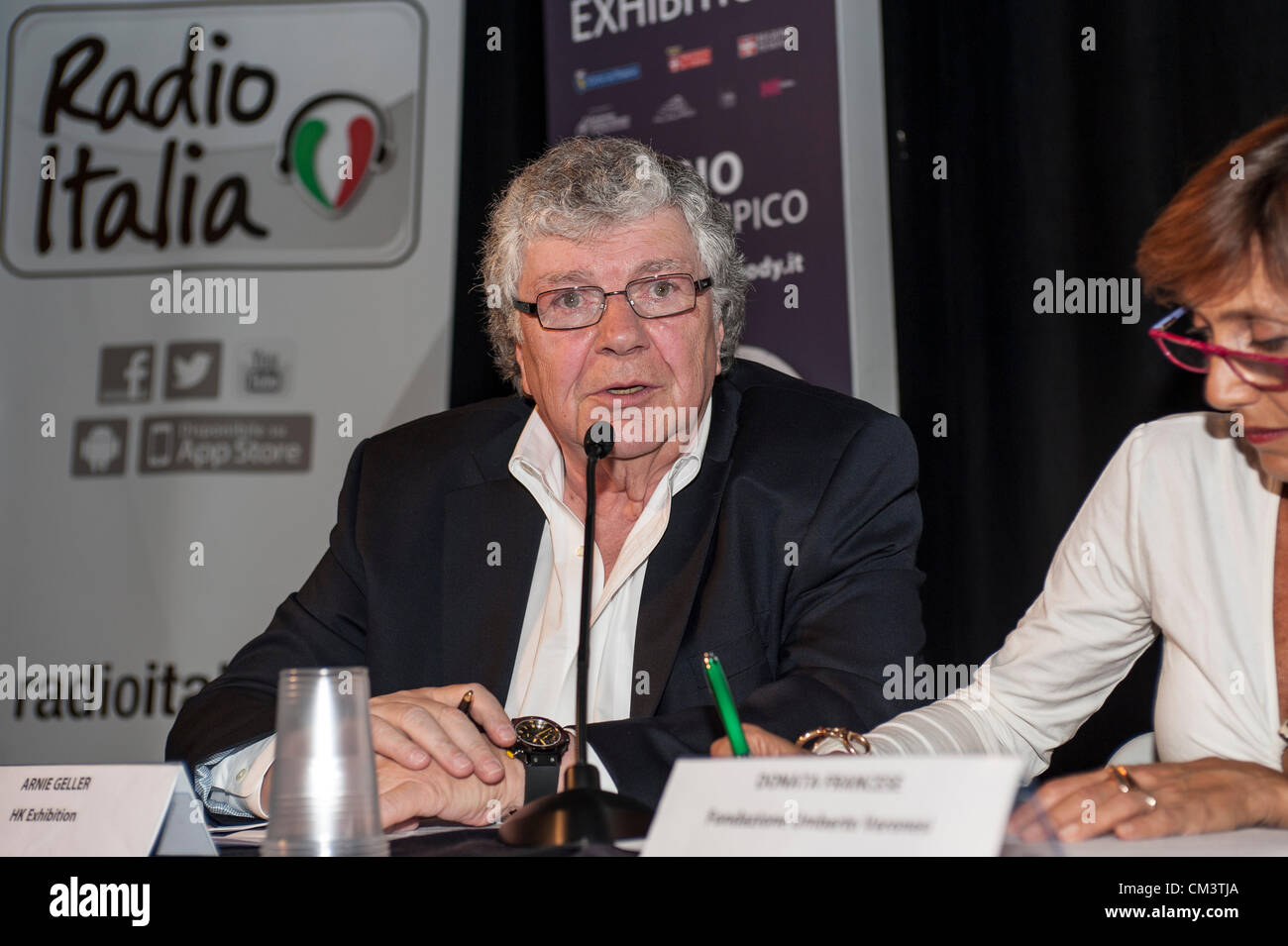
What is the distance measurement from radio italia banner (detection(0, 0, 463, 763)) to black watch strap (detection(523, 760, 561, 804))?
228 centimetres

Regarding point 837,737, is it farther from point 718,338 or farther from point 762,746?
point 718,338

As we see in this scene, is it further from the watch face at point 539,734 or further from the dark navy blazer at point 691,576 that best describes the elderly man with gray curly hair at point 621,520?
the watch face at point 539,734

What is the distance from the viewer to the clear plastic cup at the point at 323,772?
0.94m

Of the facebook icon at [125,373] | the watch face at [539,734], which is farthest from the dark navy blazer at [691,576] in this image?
the facebook icon at [125,373]

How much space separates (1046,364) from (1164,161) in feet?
1.61

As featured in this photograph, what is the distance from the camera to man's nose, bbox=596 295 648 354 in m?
1.87

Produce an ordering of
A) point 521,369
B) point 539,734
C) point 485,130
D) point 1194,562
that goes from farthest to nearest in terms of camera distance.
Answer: point 485,130 < point 521,369 < point 1194,562 < point 539,734

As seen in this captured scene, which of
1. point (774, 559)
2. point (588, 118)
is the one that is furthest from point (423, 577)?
point (588, 118)

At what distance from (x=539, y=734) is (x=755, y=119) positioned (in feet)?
6.63

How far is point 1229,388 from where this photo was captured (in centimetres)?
138

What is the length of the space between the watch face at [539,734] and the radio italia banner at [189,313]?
2216mm

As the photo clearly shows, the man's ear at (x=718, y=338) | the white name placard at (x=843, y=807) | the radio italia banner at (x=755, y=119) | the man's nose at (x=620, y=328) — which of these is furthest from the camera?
Result: the radio italia banner at (x=755, y=119)
